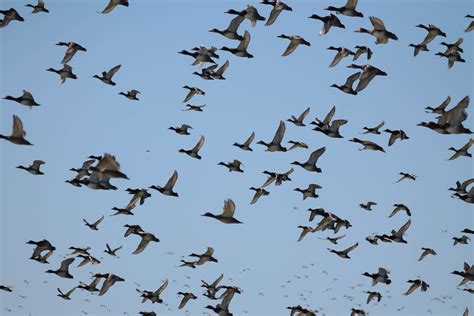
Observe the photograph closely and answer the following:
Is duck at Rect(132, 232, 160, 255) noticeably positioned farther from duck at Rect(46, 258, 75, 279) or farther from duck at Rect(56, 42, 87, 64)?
duck at Rect(56, 42, 87, 64)

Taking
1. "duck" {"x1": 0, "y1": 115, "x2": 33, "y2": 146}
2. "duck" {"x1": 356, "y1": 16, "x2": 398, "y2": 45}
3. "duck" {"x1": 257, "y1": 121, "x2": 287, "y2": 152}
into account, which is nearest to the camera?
"duck" {"x1": 0, "y1": 115, "x2": 33, "y2": 146}

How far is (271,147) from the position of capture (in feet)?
130

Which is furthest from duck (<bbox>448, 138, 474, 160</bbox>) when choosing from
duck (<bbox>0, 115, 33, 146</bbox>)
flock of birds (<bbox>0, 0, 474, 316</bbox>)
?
duck (<bbox>0, 115, 33, 146</bbox>)

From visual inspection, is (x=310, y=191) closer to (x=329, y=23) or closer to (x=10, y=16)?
(x=329, y=23)

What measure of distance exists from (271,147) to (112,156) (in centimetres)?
1254

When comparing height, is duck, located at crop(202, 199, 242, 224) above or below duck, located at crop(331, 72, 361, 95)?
below

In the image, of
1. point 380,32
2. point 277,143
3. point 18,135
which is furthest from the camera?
point 277,143

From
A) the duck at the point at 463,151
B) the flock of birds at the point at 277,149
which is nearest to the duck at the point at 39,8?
the flock of birds at the point at 277,149

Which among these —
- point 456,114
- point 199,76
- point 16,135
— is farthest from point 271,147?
point 16,135

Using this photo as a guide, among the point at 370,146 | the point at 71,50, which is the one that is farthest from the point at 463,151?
the point at 71,50

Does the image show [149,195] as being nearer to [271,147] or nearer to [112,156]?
[271,147]

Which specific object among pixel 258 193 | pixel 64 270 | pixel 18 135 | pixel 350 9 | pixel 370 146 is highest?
pixel 350 9

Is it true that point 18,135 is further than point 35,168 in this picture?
No

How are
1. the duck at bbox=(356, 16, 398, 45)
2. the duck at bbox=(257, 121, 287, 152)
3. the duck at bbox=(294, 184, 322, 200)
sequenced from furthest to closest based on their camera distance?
the duck at bbox=(294, 184, 322, 200)
the duck at bbox=(257, 121, 287, 152)
the duck at bbox=(356, 16, 398, 45)
